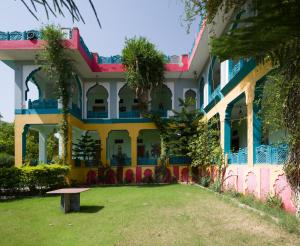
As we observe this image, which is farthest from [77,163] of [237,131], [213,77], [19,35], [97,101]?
[237,131]

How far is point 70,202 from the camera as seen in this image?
10062 mm

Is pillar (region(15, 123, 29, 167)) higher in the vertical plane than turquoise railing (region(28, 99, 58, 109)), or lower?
lower

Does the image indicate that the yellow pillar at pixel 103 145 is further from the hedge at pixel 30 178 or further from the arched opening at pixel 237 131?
the arched opening at pixel 237 131

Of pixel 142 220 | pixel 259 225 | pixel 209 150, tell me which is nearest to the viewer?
pixel 259 225

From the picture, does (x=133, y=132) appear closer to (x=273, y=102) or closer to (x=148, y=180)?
(x=148, y=180)

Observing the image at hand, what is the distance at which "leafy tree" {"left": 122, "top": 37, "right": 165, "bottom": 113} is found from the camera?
1989 centimetres

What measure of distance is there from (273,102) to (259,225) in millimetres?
3105

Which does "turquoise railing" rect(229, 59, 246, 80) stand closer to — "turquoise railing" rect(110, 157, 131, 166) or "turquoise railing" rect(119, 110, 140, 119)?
"turquoise railing" rect(119, 110, 140, 119)

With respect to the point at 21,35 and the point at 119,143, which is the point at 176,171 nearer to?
the point at 119,143

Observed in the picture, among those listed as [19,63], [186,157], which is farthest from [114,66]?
[186,157]

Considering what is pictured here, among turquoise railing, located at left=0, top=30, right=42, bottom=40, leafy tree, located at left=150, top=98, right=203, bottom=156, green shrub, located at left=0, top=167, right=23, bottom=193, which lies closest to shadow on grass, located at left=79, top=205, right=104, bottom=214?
green shrub, located at left=0, top=167, right=23, bottom=193

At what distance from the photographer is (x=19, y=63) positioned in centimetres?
1869

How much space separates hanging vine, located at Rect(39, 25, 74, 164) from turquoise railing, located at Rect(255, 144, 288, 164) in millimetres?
10032

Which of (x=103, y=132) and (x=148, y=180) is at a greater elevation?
(x=103, y=132)
